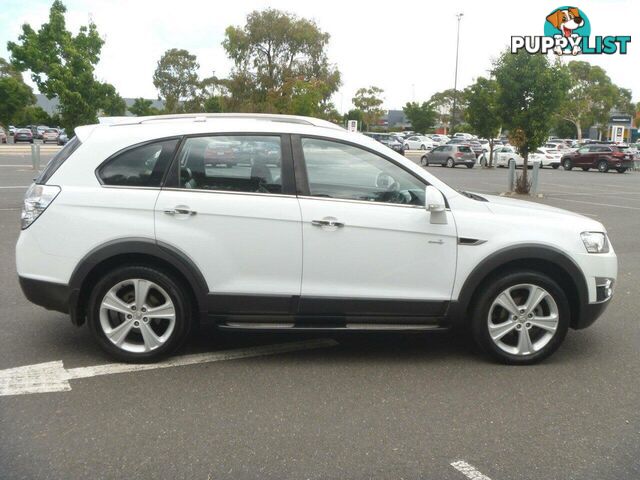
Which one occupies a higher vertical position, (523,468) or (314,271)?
(314,271)

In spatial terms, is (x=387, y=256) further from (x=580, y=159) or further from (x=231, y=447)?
(x=580, y=159)

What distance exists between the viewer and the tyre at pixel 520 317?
487cm

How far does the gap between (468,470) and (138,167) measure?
9.86ft

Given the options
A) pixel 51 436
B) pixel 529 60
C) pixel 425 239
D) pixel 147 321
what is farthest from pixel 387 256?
pixel 529 60

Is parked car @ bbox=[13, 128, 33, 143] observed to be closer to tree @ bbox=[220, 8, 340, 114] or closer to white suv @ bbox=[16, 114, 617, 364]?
tree @ bbox=[220, 8, 340, 114]

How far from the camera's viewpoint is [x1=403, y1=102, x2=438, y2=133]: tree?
9362 centimetres

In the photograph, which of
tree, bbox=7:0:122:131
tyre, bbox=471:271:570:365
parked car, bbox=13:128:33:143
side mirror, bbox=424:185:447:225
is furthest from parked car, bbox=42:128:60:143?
tyre, bbox=471:271:570:365

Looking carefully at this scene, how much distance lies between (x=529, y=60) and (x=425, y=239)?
17742 millimetres

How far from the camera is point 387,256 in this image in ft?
15.6

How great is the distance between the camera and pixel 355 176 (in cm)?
488

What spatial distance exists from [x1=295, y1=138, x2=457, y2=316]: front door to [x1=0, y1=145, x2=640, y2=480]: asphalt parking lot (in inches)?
20.2

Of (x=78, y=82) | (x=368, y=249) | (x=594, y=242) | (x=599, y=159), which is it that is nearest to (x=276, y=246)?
(x=368, y=249)

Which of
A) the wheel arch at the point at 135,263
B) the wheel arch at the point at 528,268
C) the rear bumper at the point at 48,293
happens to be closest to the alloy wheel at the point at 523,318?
the wheel arch at the point at 528,268

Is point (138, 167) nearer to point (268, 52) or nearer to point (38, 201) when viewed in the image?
point (38, 201)
